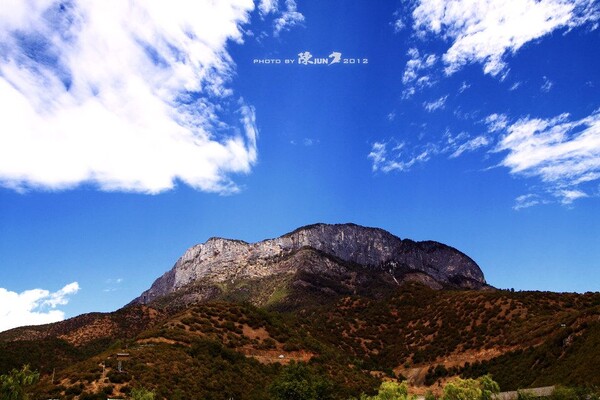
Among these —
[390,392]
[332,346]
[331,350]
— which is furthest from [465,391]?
[332,346]

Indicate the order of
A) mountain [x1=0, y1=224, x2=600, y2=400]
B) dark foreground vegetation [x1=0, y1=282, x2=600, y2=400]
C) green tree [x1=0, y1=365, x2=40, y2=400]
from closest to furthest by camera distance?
green tree [x1=0, y1=365, x2=40, y2=400]
dark foreground vegetation [x1=0, y1=282, x2=600, y2=400]
mountain [x1=0, y1=224, x2=600, y2=400]

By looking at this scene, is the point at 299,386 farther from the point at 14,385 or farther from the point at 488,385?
the point at 14,385

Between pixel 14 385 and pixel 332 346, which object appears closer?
pixel 14 385

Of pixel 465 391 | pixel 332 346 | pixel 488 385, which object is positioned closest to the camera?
pixel 465 391

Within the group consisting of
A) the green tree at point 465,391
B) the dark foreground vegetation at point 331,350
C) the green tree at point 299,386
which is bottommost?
the green tree at point 465,391

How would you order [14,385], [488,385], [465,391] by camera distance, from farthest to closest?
[488,385] < [465,391] < [14,385]

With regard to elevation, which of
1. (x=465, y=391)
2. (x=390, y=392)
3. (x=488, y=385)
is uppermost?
(x=488, y=385)

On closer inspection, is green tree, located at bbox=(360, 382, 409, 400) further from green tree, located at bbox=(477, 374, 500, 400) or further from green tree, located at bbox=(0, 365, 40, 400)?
green tree, located at bbox=(0, 365, 40, 400)

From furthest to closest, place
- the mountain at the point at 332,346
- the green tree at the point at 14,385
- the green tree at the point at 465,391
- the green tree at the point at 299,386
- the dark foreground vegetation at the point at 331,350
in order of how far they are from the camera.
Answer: the mountain at the point at 332,346, the dark foreground vegetation at the point at 331,350, the green tree at the point at 299,386, the green tree at the point at 465,391, the green tree at the point at 14,385

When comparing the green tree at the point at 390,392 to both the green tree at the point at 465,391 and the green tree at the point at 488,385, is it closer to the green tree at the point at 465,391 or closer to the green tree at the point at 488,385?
the green tree at the point at 465,391

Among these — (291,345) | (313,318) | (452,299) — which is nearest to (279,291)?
(313,318)

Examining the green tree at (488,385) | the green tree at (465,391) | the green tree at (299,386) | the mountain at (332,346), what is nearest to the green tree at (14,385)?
the mountain at (332,346)

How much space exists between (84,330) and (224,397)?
7995 cm

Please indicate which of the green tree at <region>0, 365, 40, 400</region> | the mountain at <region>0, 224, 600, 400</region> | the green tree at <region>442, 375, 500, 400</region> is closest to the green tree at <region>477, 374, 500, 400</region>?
the green tree at <region>442, 375, 500, 400</region>
